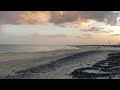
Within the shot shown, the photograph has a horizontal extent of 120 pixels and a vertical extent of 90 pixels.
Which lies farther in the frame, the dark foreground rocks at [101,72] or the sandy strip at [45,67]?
the sandy strip at [45,67]

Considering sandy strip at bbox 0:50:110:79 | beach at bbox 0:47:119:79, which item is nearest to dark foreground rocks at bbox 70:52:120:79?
beach at bbox 0:47:119:79

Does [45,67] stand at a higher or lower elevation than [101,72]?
lower

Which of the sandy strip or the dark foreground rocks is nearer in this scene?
the dark foreground rocks

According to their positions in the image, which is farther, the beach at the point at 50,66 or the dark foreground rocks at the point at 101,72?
the beach at the point at 50,66

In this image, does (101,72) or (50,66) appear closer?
(101,72)

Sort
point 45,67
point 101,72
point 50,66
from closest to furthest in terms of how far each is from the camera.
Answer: point 101,72, point 50,66, point 45,67

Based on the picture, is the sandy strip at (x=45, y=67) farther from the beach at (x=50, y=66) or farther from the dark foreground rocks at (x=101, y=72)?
the dark foreground rocks at (x=101, y=72)

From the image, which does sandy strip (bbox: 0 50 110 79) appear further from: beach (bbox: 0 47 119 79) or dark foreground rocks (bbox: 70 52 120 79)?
dark foreground rocks (bbox: 70 52 120 79)

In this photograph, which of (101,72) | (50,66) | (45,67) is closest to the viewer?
(101,72)

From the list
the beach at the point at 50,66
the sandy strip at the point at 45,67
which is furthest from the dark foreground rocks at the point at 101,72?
the sandy strip at the point at 45,67

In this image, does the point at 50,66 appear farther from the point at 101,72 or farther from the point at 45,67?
the point at 101,72

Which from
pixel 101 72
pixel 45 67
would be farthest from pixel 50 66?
pixel 101 72
